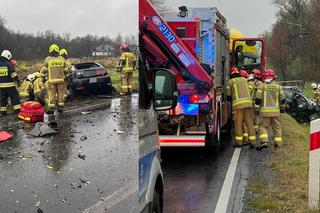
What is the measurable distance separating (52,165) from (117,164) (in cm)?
109

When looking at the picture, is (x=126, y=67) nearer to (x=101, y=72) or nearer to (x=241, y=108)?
(x=101, y=72)

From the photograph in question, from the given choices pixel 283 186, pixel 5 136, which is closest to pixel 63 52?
pixel 283 186

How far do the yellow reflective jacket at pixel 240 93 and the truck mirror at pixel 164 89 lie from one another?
759 cm

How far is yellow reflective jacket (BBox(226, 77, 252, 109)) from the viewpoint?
1050 centimetres

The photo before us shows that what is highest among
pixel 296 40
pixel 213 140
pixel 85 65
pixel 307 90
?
pixel 296 40

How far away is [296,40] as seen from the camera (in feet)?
225

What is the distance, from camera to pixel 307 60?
63688 millimetres

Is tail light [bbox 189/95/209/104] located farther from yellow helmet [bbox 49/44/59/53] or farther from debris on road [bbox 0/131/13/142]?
yellow helmet [bbox 49/44/59/53]

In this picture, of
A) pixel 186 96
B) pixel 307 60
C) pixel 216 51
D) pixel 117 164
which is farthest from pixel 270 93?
pixel 307 60

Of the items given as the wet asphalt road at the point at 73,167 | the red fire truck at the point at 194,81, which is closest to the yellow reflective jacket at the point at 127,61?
the wet asphalt road at the point at 73,167

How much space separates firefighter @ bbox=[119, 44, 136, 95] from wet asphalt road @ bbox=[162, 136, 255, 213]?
3.27 m

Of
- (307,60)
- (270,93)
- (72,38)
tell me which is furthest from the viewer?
(307,60)

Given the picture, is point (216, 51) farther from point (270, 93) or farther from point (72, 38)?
point (72, 38)

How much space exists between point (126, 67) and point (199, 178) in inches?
202
